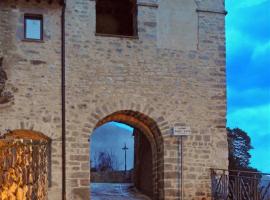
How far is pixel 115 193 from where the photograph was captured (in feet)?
50.8

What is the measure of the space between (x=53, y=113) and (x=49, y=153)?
930mm

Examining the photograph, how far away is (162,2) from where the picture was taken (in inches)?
547

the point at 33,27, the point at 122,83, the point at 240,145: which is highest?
the point at 33,27

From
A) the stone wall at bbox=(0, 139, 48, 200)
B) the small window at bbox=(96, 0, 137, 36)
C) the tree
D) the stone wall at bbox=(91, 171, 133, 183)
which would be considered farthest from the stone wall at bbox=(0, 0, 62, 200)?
the tree

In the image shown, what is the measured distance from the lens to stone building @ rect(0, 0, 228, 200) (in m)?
12.7

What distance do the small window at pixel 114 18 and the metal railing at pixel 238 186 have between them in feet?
15.4

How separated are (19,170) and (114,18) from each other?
1134cm

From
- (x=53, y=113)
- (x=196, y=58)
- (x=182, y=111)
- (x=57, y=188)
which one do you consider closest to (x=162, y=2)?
(x=196, y=58)

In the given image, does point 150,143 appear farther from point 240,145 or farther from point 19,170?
point 240,145

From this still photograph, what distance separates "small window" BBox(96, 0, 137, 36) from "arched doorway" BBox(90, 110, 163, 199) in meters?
2.54

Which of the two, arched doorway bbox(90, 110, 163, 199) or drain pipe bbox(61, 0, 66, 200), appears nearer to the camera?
drain pipe bbox(61, 0, 66, 200)

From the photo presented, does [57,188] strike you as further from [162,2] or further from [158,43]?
Answer: [162,2]

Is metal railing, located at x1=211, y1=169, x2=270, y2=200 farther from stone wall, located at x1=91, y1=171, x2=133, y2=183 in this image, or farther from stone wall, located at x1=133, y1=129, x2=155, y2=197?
stone wall, located at x1=91, y1=171, x2=133, y2=183

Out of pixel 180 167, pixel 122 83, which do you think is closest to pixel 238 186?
pixel 180 167
